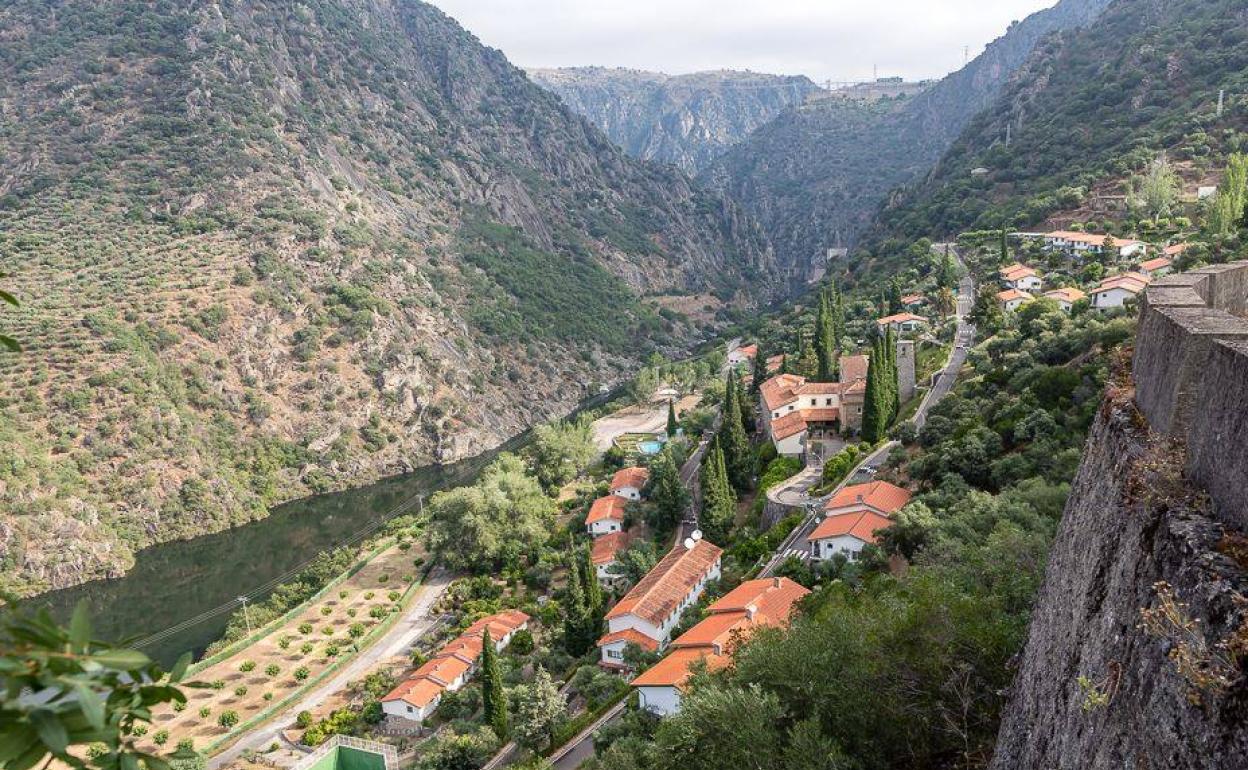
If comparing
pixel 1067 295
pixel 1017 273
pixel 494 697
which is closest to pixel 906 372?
pixel 1067 295

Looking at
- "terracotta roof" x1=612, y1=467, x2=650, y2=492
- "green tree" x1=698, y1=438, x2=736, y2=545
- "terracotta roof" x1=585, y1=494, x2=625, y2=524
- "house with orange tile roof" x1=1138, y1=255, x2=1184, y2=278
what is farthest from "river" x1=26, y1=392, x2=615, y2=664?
"house with orange tile roof" x1=1138, y1=255, x2=1184, y2=278

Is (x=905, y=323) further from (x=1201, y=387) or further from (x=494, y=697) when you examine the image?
(x=1201, y=387)

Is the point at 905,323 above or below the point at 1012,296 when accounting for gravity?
below

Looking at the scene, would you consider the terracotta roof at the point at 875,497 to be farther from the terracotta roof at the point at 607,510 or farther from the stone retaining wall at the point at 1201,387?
the stone retaining wall at the point at 1201,387

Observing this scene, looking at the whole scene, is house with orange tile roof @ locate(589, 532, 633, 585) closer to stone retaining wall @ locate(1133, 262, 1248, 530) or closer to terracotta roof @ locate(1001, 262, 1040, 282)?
terracotta roof @ locate(1001, 262, 1040, 282)

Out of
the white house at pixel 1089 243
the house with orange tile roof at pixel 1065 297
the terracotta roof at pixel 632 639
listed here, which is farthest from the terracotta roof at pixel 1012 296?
the terracotta roof at pixel 632 639
